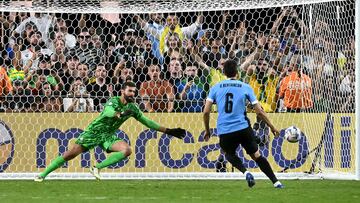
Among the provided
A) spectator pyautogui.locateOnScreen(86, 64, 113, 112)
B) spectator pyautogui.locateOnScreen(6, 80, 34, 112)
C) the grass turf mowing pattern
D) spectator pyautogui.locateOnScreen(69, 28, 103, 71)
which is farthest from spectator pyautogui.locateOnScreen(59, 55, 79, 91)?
the grass turf mowing pattern

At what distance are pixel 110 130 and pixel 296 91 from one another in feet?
12.9

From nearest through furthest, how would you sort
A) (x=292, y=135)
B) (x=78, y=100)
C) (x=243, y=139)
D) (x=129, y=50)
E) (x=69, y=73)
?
(x=243, y=139), (x=292, y=135), (x=78, y=100), (x=69, y=73), (x=129, y=50)

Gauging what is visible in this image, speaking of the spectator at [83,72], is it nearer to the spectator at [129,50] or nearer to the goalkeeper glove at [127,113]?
the spectator at [129,50]

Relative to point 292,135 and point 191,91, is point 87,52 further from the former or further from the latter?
point 292,135

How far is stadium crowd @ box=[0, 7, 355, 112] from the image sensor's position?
15.7m

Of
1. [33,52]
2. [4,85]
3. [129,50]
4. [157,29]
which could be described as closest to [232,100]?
[129,50]

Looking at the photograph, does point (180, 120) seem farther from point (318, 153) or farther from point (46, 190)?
point (46, 190)

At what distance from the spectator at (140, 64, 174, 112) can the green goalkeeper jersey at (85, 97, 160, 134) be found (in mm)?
2276

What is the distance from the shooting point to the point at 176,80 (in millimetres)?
16078

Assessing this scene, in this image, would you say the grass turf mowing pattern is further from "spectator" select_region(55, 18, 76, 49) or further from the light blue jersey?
"spectator" select_region(55, 18, 76, 49)

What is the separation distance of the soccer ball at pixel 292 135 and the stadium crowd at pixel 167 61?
3.56ft

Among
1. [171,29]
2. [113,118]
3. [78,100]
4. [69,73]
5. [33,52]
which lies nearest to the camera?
[113,118]

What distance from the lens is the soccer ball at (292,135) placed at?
1461 centimetres

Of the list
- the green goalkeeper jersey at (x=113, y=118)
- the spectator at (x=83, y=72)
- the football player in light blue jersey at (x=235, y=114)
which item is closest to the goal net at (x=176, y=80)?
the spectator at (x=83, y=72)
